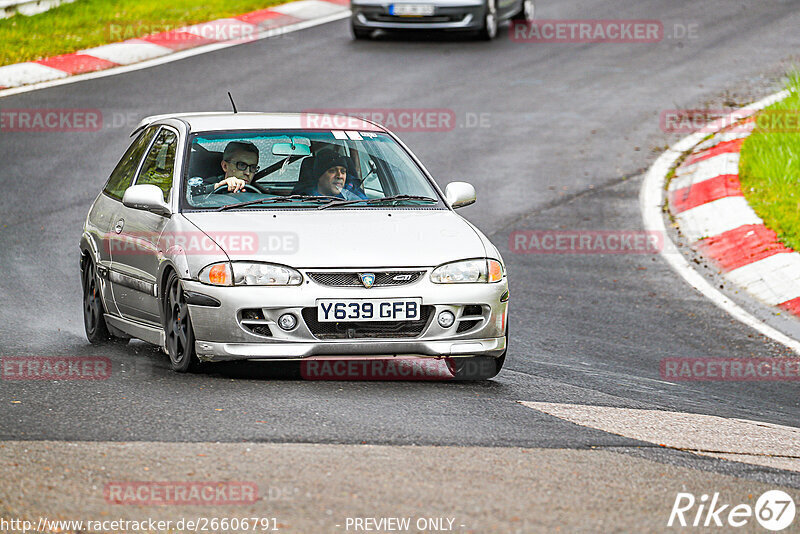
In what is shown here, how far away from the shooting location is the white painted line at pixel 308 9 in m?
23.1

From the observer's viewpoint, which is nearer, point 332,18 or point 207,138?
point 207,138

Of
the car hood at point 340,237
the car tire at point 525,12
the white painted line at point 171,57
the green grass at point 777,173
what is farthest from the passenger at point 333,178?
the car tire at point 525,12

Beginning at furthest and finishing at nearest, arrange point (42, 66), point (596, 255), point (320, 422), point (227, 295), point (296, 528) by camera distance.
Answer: point (42, 66), point (596, 255), point (227, 295), point (320, 422), point (296, 528)

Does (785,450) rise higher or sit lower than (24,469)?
lower

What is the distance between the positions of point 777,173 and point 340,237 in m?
7.28

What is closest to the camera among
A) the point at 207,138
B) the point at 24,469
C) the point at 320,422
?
the point at 24,469

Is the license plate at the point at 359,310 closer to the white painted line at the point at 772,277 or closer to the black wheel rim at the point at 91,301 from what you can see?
the black wheel rim at the point at 91,301

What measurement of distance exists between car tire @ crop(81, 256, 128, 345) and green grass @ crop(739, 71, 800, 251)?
591 cm

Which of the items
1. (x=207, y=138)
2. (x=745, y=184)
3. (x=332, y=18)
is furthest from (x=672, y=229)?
(x=332, y=18)

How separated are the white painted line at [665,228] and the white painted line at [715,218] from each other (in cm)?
23

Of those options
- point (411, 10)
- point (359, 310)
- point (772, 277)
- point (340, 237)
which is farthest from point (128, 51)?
point (359, 310)

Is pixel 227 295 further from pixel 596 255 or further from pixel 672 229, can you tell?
pixel 672 229

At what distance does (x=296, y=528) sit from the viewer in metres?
4.70

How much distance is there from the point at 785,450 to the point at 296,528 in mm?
2898
